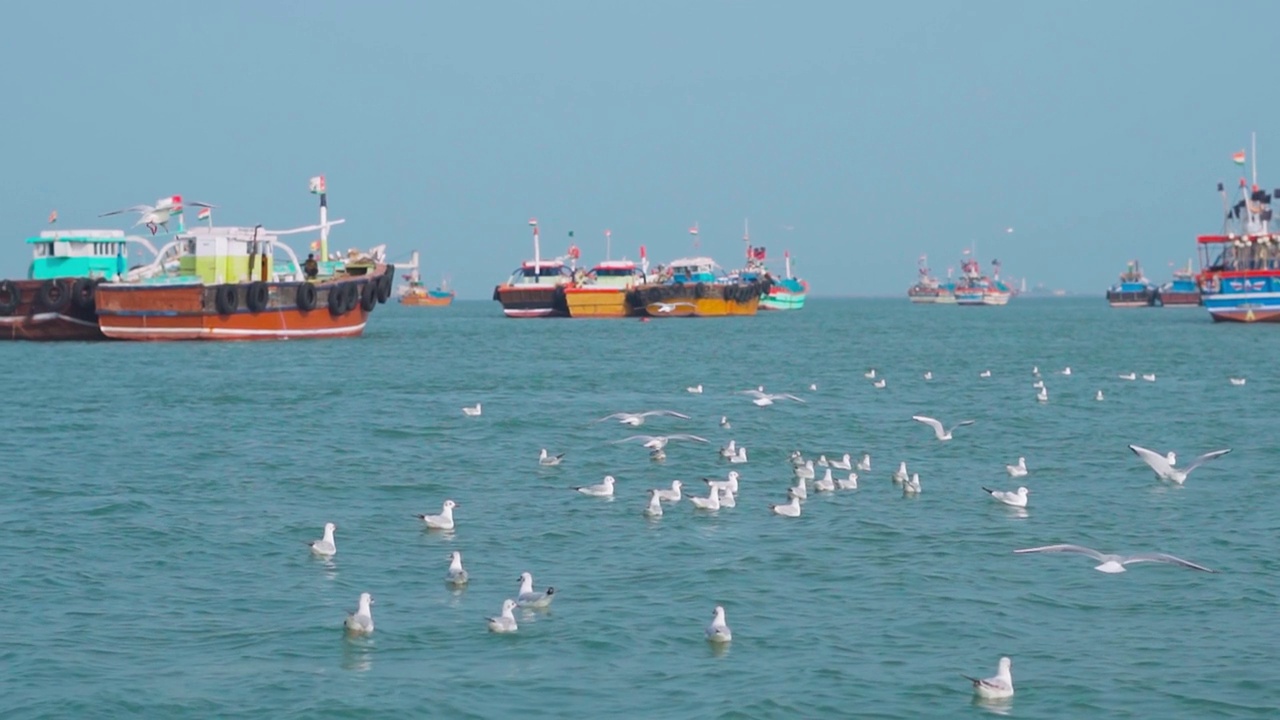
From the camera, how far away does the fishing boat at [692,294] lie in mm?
115125

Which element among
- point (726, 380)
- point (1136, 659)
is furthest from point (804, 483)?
point (726, 380)

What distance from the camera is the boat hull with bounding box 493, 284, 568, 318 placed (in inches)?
4786

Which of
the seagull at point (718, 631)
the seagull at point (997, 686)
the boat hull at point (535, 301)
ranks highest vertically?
the boat hull at point (535, 301)

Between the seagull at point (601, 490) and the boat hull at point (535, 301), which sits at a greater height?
the boat hull at point (535, 301)

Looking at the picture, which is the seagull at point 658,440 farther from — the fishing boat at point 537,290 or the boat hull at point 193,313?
the fishing boat at point 537,290

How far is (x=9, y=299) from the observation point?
69812 millimetres

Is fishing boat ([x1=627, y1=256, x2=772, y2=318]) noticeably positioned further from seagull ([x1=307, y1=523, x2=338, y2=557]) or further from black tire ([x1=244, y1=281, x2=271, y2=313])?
seagull ([x1=307, y1=523, x2=338, y2=557])

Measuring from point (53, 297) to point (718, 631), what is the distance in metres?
57.3

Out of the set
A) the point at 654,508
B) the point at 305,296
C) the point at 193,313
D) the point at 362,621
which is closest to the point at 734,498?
the point at 654,508

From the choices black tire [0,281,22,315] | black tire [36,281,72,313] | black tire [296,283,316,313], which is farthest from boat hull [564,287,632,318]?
black tire [36,281,72,313]

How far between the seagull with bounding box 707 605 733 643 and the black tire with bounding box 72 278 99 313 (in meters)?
54.5

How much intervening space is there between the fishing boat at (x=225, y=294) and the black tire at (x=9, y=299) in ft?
16.6

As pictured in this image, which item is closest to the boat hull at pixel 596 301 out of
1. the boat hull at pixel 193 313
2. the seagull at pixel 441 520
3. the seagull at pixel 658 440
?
the boat hull at pixel 193 313

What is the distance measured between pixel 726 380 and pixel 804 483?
26606 millimetres
